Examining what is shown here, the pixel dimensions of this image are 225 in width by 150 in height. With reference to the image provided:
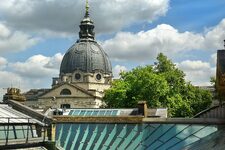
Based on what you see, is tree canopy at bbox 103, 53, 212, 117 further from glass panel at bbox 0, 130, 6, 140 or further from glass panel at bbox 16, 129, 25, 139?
glass panel at bbox 0, 130, 6, 140

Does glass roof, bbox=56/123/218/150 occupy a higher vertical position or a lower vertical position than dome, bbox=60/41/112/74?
lower

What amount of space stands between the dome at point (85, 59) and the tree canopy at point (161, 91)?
52.4 meters

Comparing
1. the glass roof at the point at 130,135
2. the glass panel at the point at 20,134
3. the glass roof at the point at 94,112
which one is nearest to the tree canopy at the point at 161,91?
the glass roof at the point at 94,112

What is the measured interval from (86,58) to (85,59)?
45 centimetres

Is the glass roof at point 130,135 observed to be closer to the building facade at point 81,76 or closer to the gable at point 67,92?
the gable at point 67,92

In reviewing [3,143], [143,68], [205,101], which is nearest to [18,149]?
[3,143]

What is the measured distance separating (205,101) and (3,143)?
68.4 m

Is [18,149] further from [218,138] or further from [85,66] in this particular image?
[85,66]

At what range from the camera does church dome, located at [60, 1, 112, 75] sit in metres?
140

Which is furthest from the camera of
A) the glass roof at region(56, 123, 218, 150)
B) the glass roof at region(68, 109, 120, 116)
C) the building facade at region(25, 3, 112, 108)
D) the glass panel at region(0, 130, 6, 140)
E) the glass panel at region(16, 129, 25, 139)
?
the building facade at region(25, 3, 112, 108)

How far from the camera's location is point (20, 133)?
24.7 m

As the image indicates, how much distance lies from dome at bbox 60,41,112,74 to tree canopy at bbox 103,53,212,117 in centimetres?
5241

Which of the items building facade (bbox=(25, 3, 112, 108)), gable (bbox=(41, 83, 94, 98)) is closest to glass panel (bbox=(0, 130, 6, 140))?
gable (bbox=(41, 83, 94, 98))

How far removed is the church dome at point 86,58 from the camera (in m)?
140
